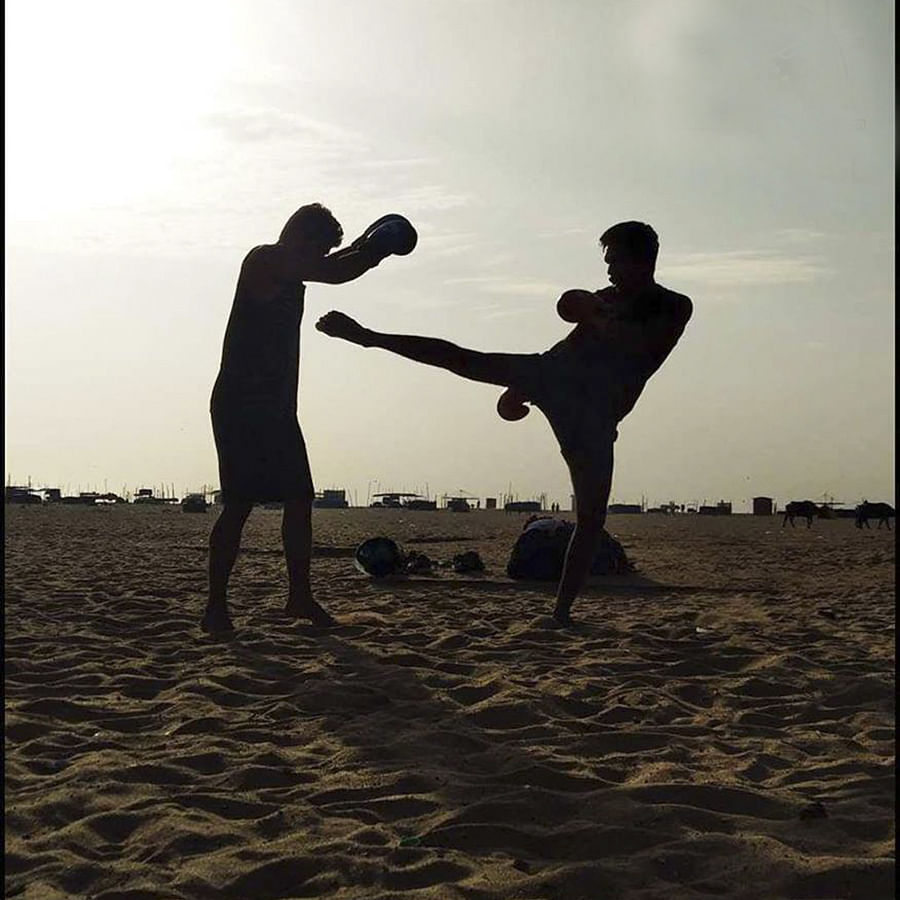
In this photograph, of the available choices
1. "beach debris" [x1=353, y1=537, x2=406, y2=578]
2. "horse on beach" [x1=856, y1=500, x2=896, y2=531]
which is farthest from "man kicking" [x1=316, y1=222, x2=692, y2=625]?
"horse on beach" [x1=856, y1=500, x2=896, y2=531]

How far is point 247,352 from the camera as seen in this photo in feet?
18.1

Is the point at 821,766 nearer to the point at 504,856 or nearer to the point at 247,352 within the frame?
the point at 504,856

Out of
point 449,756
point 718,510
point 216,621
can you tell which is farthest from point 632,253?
point 718,510

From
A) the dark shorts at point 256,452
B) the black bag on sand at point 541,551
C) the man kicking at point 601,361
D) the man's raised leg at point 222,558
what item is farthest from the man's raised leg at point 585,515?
the black bag on sand at point 541,551

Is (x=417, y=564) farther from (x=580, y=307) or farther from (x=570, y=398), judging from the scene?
(x=580, y=307)

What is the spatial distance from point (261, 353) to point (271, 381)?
0.53 feet

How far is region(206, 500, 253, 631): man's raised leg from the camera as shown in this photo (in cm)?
536

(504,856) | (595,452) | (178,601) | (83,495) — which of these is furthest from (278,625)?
(83,495)

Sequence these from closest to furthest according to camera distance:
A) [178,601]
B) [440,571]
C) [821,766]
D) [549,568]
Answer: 1. [821,766]
2. [178,601]
3. [549,568]
4. [440,571]

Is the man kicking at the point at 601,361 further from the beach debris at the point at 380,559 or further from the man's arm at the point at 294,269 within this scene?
the beach debris at the point at 380,559

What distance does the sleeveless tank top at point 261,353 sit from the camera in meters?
5.49

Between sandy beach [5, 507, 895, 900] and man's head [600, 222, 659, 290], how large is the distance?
1949mm

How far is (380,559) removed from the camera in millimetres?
8867

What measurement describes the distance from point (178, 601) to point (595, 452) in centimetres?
314
